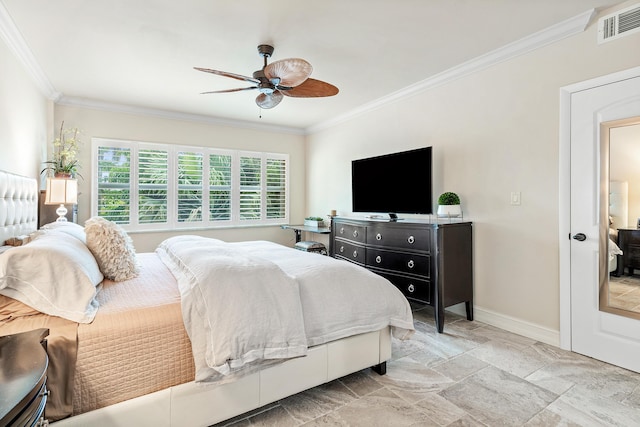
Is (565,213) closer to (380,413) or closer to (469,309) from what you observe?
(469,309)

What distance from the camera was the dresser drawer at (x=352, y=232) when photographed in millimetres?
3686

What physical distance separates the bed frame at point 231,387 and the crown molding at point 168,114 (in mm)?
2310

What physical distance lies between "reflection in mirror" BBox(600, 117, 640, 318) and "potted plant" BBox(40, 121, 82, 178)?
5093 mm

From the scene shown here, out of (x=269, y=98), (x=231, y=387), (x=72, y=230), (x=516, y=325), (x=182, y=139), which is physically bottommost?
(x=516, y=325)

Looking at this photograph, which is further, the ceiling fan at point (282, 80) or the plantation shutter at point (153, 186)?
the plantation shutter at point (153, 186)

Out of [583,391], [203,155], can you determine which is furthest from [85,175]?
[583,391]

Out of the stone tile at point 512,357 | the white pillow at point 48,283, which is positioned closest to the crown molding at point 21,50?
the white pillow at point 48,283

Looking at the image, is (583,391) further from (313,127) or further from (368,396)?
(313,127)

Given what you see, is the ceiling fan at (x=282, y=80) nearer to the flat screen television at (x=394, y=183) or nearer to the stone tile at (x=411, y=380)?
the flat screen television at (x=394, y=183)

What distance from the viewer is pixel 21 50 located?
111 inches

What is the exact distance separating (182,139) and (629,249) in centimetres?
524

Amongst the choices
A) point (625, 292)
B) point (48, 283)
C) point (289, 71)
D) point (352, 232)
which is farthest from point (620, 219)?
point (48, 283)

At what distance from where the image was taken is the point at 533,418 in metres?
1.76

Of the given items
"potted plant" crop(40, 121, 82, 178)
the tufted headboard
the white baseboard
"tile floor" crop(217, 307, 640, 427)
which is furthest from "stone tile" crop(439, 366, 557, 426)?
"potted plant" crop(40, 121, 82, 178)
